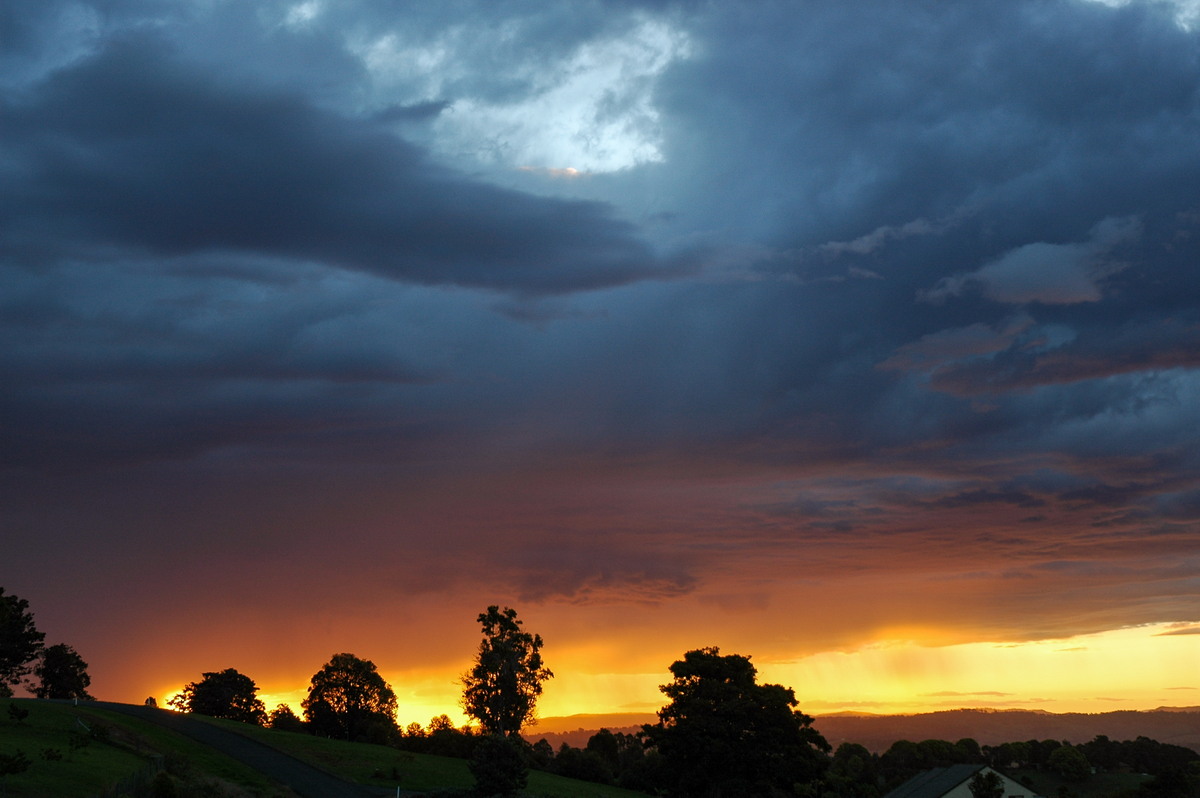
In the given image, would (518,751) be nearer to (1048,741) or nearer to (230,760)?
(230,760)

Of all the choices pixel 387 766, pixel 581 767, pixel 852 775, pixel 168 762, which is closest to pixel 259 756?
pixel 387 766

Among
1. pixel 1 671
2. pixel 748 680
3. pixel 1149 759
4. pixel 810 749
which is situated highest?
pixel 1 671

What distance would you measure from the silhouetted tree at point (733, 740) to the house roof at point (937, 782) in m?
18.5

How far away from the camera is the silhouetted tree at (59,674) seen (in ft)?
407

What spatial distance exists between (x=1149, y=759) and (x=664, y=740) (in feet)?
440

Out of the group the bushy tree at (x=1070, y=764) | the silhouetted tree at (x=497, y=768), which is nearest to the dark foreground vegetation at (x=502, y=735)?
the silhouetted tree at (x=497, y=768)

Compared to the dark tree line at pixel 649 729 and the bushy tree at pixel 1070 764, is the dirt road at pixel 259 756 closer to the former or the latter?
the dark tree line at pixel 649 729

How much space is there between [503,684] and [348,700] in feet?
154

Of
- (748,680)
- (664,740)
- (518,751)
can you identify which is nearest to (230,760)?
(518,751)

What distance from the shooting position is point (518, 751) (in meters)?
63.7

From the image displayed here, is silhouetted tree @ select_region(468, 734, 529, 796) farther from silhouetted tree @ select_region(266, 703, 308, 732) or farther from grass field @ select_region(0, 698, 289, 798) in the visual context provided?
silhouetted tree @ select_region(266, 703, 308, 732)

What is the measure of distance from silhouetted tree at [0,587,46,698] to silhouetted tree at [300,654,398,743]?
1453 inches

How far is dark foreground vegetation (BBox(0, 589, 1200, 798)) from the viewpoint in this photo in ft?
227

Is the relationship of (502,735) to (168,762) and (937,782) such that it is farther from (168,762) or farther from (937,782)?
(937,782)
